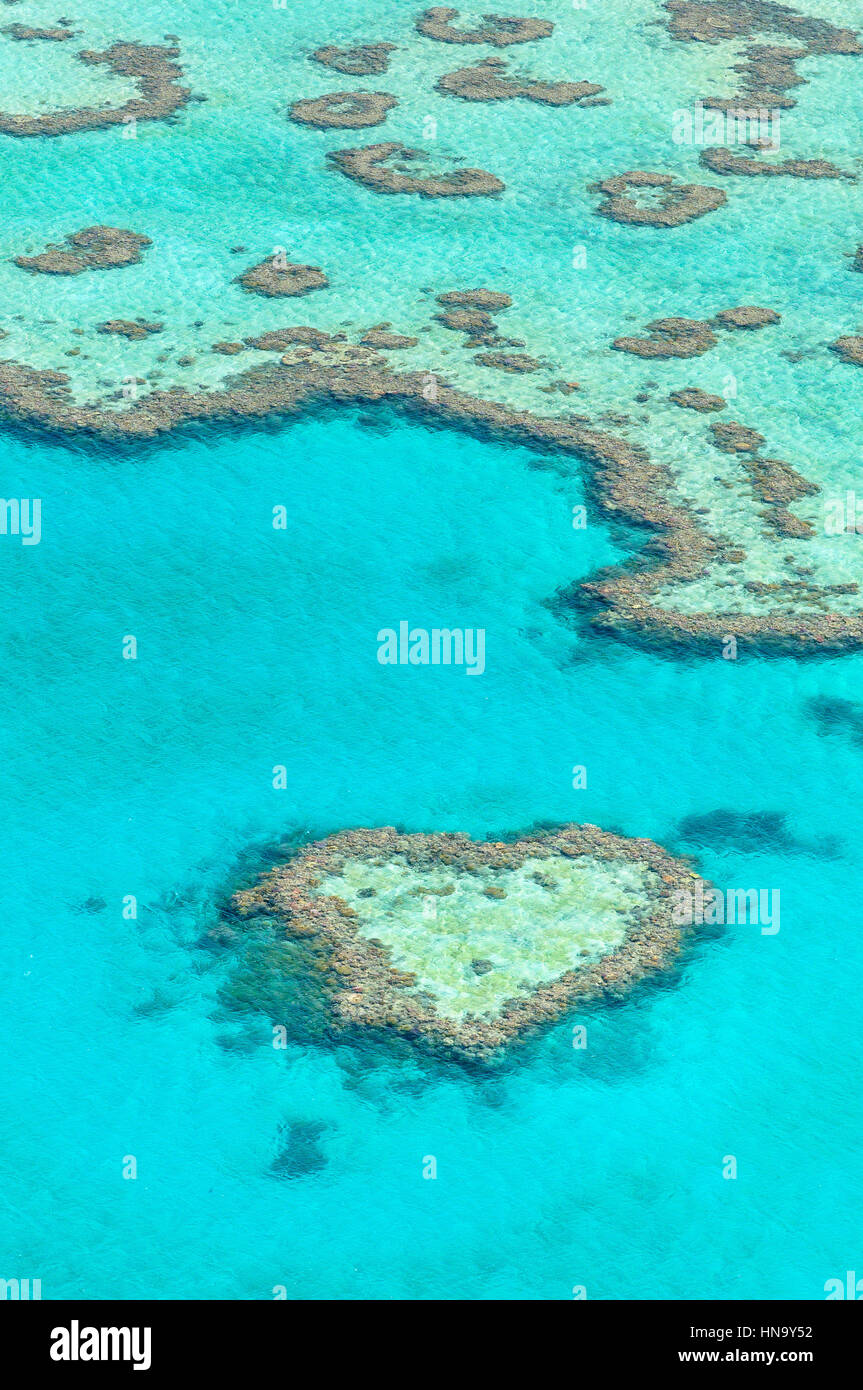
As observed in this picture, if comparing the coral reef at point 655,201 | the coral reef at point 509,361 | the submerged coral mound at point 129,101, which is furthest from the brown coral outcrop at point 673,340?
the submerged coral mound at point 129,101

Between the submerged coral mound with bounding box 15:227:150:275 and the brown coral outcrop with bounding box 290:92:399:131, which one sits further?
the brown coral outcrop with bounding box 290:92:399:131

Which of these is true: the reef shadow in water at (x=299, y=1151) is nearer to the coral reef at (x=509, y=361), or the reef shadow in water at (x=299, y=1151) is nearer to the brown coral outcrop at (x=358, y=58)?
the coral reef at (x=509, y=361)

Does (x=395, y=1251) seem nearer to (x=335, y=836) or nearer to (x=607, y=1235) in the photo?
(x=607, y=1235)

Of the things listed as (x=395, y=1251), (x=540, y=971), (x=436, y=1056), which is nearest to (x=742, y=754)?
(x=540, y=971)

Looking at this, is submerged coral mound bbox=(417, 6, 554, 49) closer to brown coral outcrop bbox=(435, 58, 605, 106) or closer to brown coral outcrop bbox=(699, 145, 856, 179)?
brown coral outcrop bbox=(435, 58, 605, 106)

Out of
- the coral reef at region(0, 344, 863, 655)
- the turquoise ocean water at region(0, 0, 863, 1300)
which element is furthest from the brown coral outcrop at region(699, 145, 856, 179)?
the coral reef at region(0, 344, 863, 655)

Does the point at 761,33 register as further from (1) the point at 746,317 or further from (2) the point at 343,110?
(1) the point at 746,317

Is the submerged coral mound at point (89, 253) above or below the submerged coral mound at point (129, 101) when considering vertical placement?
below
